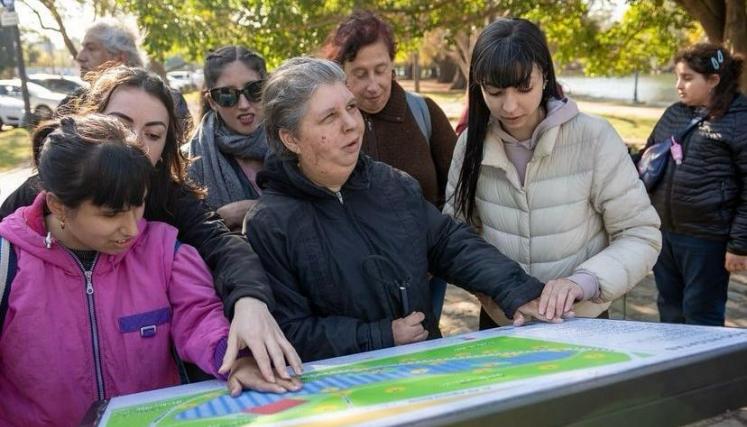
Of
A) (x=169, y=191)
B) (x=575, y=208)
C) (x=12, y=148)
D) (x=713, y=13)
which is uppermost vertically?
(x=713, y=13)

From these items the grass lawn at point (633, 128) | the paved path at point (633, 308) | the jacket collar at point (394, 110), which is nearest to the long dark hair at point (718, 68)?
the paved path at point (633, 308)

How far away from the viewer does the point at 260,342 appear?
4.60 ft

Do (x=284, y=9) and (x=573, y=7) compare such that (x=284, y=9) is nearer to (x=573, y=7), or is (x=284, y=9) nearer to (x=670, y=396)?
(x=573, y=7)

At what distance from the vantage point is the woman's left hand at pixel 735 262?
11.0 ft

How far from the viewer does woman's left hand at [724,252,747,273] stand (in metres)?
3.35

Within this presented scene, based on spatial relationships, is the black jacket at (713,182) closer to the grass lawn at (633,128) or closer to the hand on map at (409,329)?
the hand on map at (409,329)

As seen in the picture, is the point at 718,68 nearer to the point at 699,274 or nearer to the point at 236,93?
the point at 699,274

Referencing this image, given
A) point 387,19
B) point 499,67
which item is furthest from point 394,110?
point 387,19

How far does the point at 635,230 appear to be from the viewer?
2.02 m

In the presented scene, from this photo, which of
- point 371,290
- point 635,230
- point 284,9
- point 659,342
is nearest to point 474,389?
point 659,342

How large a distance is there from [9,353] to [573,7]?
979 cm

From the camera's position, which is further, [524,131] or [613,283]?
[524,131]

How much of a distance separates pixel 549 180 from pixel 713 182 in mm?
1836

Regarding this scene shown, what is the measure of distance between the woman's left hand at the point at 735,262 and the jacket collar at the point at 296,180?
240 centimetres
